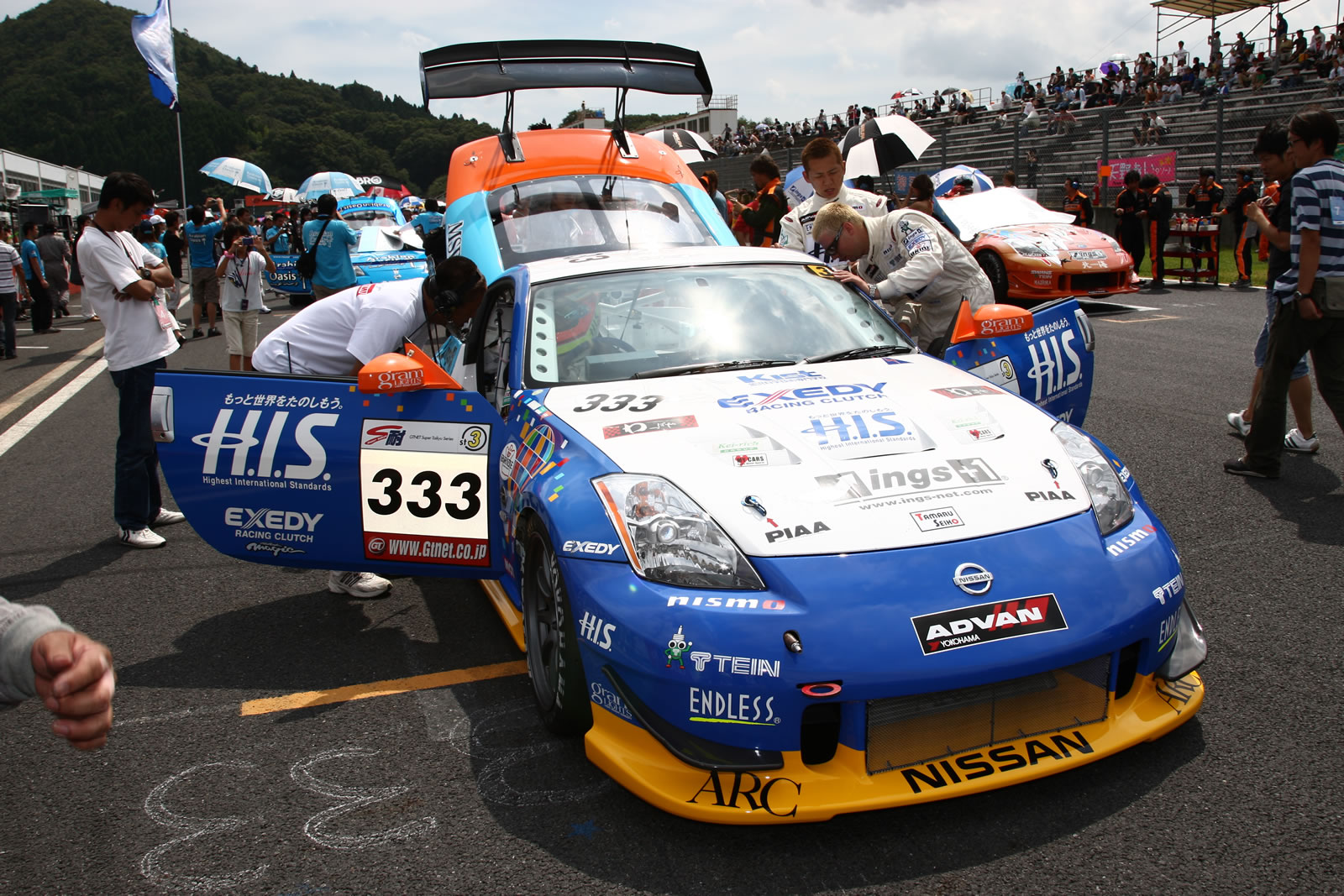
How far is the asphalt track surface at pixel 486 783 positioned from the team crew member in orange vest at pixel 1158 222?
36.3 ft

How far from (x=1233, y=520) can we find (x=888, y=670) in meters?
3.18

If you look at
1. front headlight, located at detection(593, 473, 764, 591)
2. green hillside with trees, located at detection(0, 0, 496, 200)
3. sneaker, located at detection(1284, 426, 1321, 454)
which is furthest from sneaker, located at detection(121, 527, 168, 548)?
green hillside with trees, located at detection(0, 0, 496, 200)

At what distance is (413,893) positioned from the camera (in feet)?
7.85

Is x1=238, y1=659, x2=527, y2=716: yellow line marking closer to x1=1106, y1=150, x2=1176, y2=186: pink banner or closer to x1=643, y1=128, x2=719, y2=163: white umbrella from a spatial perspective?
x1=643, y1=128, x2=719, y2=163: white umbrella

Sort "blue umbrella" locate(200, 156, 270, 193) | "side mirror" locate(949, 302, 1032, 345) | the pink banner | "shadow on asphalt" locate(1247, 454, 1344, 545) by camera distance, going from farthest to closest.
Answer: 1. "blue umbrella" locate(200, 156, 270, 193)
2. the pink banner
3. "shadow on asphalt" locate(1247, 454, 1344, 545)
4. "side mirror" locate(949, 302, 1032, 345)

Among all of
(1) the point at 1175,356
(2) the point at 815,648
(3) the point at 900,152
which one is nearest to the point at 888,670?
(2) the point at 815,648

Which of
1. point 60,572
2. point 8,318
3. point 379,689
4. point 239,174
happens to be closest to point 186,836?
point 379,689

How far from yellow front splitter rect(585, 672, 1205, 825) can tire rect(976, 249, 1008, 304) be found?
34.0ft

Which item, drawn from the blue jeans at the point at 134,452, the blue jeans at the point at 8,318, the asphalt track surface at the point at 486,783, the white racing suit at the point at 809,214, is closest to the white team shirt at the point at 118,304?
the blue jeans at the point at 134,452

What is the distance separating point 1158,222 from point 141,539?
14078 mm

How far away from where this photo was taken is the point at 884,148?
13555 millimetres

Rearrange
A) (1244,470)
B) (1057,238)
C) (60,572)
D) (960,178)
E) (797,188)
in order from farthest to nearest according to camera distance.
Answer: (960,178), (1057,238), (797,188), (1244,470), (60,572)

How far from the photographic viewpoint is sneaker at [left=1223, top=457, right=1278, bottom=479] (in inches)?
213

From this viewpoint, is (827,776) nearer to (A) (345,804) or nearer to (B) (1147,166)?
(A) (345,804)
